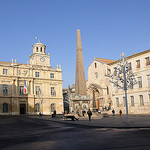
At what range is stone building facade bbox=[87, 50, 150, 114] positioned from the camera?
37250mm

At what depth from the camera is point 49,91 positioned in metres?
58.9

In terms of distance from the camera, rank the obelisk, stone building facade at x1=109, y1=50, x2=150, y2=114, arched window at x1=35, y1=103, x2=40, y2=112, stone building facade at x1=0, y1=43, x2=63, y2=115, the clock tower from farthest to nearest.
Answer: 1. the clock tower
2. arched window at x1=35, y1=103, x2=40, y2=112
3. stone building facade at x1=0, y1=43, x2=63, y2=115
4. stone building facade at x1=109, y1=50, x2=150, y2=114
5. the obelisk

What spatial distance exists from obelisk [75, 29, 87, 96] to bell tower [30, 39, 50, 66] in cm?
3027

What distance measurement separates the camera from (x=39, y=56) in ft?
213

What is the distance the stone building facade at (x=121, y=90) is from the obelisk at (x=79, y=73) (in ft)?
32.3

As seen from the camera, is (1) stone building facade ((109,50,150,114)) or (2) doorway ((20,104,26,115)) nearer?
(1) stone building facade ((109,50,150,114))

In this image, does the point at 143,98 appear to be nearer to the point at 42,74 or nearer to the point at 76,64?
the point at 76,64

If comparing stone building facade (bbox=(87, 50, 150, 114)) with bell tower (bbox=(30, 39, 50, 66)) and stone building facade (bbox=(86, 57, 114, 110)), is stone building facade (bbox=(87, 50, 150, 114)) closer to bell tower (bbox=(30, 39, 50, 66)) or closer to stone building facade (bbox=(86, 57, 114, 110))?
stone building facade (bbox=(86, 57, 114, 110))

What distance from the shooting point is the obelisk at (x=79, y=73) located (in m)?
34.7

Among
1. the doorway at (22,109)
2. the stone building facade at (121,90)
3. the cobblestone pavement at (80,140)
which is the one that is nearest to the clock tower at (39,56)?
the doorway at (22,109)

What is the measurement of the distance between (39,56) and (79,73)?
3235 cm

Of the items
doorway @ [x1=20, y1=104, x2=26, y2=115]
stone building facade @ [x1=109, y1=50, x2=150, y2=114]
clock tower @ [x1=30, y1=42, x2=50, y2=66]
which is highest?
clock tower @ [x1=30, y1=42, x2=50, y2=66]

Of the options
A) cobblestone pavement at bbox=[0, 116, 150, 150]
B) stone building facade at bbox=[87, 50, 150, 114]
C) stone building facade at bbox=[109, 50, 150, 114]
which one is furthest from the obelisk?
cobblestone pavement at bbox=[0, 116, 150, 150]

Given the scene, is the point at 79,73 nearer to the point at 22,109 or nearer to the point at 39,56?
the point at 22,109
